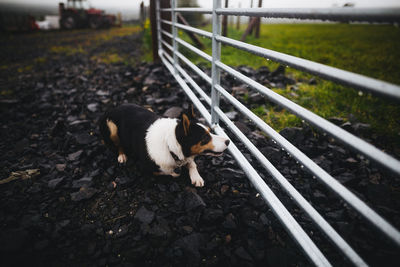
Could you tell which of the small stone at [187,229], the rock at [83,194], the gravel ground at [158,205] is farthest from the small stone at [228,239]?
the rock at [83,194]

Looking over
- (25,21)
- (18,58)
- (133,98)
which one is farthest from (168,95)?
(25,21)

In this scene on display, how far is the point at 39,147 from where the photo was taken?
9.71 feet

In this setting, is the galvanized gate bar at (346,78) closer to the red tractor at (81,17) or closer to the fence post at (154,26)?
the fence post at (154,26)

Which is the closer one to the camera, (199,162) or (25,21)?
(199,162)

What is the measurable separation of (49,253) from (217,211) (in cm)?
133

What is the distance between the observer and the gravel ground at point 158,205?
1.65 m

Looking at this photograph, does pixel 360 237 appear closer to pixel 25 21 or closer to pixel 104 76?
pixel 104 76

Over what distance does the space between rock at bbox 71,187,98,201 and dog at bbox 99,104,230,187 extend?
1.68 ft

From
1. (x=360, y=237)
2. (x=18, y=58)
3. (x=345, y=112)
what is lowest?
(x=360, y=237)

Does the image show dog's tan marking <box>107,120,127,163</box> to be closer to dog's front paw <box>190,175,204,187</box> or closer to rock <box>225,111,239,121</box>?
dog's front paw <box>190,175,204,187</box>

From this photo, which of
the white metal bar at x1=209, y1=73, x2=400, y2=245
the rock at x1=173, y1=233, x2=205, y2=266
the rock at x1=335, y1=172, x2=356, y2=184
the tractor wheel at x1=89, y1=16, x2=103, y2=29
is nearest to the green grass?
the rock at x1=335, y1=172, x2=356, y2=184

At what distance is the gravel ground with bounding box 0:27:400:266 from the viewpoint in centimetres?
165

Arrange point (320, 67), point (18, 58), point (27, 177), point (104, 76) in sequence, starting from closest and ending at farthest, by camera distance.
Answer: point (320, 67) → point (27, 177) → point (104, 76) → point (18, 58)

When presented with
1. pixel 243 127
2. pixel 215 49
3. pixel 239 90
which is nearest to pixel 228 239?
pixel 243 127
